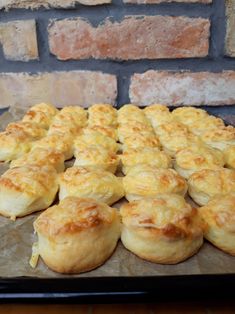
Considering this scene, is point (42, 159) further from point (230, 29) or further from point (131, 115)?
point (230, 29)

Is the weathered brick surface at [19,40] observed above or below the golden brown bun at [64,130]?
above

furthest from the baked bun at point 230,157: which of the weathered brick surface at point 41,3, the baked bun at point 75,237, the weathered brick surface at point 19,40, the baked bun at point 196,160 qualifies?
the weathered brick surface at point 19,40

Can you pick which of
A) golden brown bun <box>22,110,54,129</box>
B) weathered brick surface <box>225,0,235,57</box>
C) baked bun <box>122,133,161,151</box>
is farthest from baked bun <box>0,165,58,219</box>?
weathered brick surface <box>225,0,235,57</box>

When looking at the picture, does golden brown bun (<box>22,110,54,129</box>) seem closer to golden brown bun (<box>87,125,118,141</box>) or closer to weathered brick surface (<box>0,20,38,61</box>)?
golden brown bun (<box>87,125,118,141</box>)

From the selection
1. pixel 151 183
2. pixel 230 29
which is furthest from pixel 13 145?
pixel 230 29

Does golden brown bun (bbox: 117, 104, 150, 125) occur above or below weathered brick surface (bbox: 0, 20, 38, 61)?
below

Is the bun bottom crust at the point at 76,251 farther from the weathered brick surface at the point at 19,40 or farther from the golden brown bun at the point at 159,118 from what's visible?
the weathered brick surface at the point at 19,40
